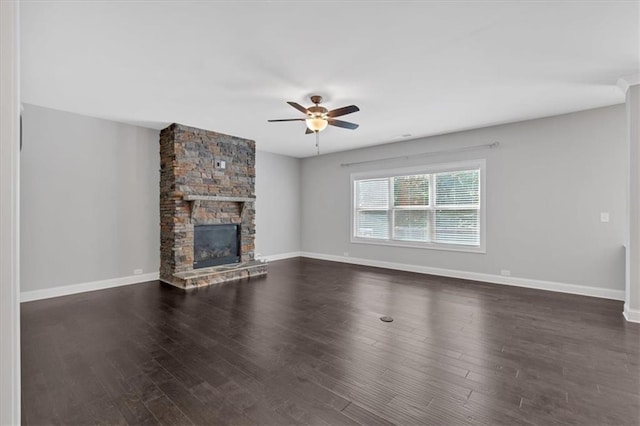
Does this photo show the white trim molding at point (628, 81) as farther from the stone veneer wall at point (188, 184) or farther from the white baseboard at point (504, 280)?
the stone veneer wall at point (188, 184)

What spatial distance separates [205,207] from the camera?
569 centimetres

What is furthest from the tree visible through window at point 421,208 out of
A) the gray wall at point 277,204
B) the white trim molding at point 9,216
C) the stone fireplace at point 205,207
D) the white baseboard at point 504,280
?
the white trim molding at point 9,216

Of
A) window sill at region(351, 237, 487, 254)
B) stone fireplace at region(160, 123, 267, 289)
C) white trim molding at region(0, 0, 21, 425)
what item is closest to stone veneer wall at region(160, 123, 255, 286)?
stone fireplace at region(160, 123, 267, 289)

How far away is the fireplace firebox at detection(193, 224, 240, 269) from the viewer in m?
5.65

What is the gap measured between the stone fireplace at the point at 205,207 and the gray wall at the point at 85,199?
32 cm

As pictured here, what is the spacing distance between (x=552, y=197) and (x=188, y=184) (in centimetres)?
608

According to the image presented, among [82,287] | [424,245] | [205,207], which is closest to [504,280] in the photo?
[424,245]

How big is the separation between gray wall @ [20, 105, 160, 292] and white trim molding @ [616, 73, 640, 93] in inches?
268

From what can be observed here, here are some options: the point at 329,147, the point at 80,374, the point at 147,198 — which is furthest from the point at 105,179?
the point at 329,147

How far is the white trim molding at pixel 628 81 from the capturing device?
337 centimetres

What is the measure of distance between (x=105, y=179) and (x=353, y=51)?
14.7 feet

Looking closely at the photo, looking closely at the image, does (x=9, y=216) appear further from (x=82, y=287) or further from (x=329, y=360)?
(x=82, y=287)

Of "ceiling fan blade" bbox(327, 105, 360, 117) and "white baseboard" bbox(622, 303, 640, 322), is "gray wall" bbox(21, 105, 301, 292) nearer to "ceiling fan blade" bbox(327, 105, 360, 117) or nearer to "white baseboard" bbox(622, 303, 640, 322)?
"ceiling fan blade" bbox(327, 105, 360, 117)

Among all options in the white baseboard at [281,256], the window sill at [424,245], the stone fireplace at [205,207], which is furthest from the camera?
the white baseboard at [281,256]
